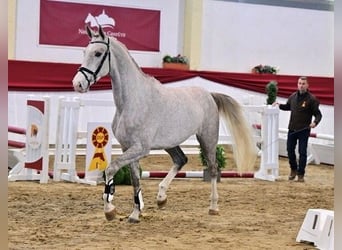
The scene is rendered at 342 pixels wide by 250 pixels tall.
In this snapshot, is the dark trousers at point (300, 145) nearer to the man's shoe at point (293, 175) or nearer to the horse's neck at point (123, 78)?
the man's shoe at point (293, 175)

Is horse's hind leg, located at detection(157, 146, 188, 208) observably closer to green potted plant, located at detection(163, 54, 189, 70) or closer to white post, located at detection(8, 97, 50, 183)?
white post, located at detection(8, 97, 50, 183)

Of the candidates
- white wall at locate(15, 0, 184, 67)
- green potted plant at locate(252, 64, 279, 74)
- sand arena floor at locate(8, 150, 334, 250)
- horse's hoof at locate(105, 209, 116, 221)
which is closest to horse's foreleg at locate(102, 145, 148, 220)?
horse's hoof at locate(105, 209, 116, 221)

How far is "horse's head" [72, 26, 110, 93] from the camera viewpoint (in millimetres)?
4139

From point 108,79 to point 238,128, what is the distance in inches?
182

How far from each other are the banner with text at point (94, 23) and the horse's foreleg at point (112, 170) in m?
7.51

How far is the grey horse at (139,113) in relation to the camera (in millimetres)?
4238

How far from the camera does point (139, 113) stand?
4.46 meters

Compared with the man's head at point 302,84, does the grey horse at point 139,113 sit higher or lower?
lower

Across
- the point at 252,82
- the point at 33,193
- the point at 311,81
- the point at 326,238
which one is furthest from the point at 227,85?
the point at 326,238

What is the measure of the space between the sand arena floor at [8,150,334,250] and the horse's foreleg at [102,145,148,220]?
0.45 ft

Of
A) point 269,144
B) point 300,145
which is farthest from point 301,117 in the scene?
point 269,144

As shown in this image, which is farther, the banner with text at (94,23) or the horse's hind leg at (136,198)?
the banner with text at (94,23)

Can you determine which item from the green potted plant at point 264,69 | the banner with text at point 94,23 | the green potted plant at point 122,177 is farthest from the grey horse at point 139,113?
the green potted plant at point 264,69

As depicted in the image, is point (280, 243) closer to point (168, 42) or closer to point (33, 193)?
point (33, 193)
